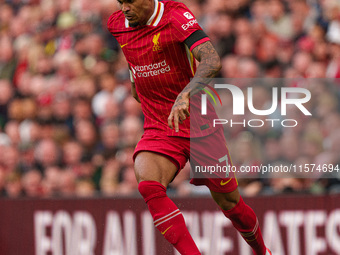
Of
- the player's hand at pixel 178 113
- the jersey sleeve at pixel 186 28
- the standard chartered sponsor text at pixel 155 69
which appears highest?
the jersey sleeve at pixel 186 28

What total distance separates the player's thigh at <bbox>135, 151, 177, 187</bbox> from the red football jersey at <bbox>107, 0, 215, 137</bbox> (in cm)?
26

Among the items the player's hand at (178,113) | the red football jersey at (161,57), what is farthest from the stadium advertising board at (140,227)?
the player's hand at (178,113)

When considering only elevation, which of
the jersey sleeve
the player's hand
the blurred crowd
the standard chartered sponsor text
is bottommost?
the blurred crowd

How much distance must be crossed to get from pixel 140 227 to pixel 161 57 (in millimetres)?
3283

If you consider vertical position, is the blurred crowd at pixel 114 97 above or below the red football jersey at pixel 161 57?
below

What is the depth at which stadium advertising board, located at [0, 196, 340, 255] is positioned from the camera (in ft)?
24.6

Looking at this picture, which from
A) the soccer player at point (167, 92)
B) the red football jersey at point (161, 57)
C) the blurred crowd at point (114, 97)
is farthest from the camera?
the blurred crowd at point (114, 97)

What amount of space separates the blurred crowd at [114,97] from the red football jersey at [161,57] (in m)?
2.67

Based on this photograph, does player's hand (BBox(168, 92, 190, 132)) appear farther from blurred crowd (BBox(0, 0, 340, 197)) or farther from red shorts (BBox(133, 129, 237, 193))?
blurred crowd (BBox(0, 0, 340, 197))

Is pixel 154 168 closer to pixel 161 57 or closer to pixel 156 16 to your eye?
pixel 161 57

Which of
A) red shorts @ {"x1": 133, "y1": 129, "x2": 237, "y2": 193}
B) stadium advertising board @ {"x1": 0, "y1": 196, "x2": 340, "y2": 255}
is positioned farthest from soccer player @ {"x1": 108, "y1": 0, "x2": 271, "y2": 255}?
stadium advertising board @ {"x1": 0, "y1": 196, "x2": 340, "y2": 255}

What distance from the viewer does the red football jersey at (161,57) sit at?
5363 mm

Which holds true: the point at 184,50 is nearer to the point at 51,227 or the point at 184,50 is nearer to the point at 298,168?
the point at 298,168

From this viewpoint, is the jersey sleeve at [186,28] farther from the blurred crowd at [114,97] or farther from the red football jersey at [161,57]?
the blurred crowd at [114,97]
